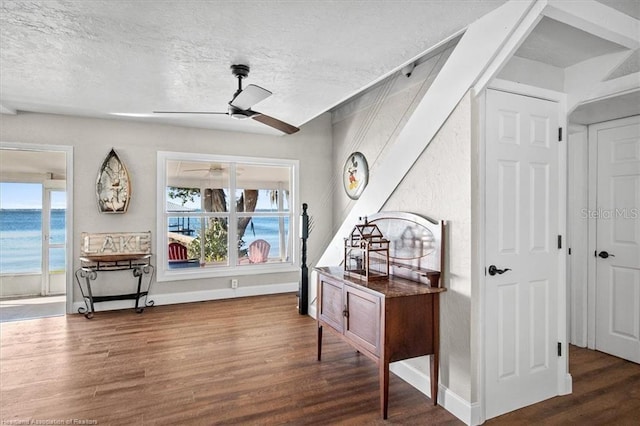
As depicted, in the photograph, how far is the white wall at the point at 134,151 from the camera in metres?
4.50

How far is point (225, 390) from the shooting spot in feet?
8.59

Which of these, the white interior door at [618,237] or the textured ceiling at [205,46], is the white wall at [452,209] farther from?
the white interior door at [618,237]

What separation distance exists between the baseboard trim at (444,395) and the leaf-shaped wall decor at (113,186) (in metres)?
4.01

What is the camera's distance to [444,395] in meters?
2.37

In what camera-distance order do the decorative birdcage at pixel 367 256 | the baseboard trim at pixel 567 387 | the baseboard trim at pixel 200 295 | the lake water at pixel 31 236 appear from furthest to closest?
the lake water at pixel 31 236 → the baseboard trim at pixel 200 295 → the decorative birdcage at pixel 367 256 → the baseboard trim at pixel 567 387

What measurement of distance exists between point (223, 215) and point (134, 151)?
150 centimetres

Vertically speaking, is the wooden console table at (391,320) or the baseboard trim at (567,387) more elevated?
A: the wooden console table at (391,320)

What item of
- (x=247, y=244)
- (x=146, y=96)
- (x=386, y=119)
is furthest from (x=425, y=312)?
(x=247, y=244)

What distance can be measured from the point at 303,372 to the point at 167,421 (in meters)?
1.06

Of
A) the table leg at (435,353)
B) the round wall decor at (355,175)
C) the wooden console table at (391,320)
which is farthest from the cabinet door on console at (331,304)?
the round wall decor at (355,175)

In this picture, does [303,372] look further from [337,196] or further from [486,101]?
[337,196]

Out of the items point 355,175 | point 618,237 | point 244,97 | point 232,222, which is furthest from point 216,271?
point 618,237

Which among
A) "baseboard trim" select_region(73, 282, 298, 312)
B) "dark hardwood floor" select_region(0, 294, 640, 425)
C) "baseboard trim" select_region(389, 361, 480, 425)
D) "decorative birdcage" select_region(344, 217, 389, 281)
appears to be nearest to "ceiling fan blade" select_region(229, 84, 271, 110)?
"decorative birdcage" select_region(344, 217, 389, 281)

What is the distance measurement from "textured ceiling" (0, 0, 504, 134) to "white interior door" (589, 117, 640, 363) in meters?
2.08
